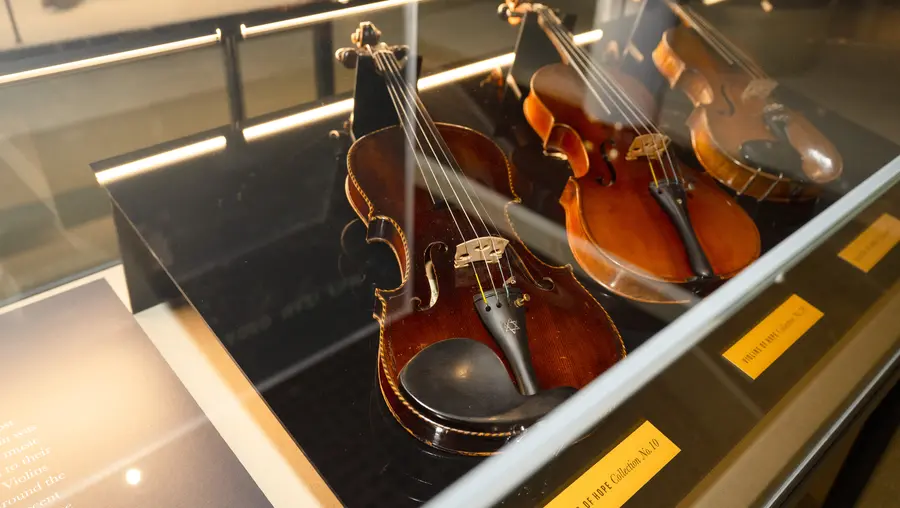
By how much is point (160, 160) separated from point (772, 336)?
33.9 inches

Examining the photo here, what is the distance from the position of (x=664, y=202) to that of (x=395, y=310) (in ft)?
1.39

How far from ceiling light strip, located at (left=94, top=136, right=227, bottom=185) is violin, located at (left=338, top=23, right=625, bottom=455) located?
0.82ft

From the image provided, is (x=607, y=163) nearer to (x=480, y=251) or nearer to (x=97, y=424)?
(x=480, y=251)

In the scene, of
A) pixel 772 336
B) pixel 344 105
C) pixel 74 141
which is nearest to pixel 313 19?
pixel 344 105

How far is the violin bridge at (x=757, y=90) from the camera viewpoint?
1.21 meters

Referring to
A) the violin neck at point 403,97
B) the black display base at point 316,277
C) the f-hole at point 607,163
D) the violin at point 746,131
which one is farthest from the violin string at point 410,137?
the violin at point 746,131

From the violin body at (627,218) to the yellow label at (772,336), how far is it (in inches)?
3.1

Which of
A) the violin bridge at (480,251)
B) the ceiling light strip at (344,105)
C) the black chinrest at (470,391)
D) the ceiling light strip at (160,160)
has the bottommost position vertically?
the ceiling light strip at (160,160)

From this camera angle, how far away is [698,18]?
144 centimetres

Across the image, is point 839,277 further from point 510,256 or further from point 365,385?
point 365,385

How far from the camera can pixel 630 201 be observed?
0.93 m

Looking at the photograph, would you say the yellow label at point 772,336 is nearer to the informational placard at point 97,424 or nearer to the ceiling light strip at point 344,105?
the informational placard at point 97,424

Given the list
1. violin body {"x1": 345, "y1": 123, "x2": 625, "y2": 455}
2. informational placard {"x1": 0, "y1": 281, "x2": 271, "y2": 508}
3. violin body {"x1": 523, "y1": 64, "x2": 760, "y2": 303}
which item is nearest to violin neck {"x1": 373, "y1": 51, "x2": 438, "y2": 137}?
violin body {"x1": 345, "y1": 123, "x2": 625, "y2": 455}

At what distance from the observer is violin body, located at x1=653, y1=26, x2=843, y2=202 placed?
1.06 m
